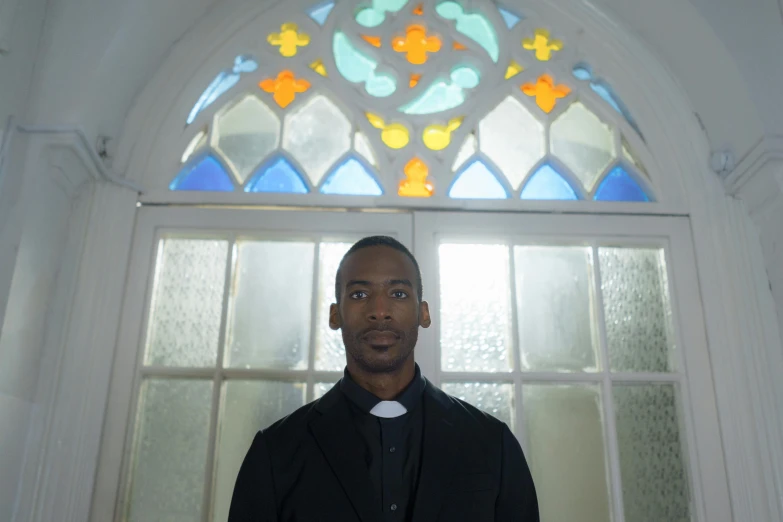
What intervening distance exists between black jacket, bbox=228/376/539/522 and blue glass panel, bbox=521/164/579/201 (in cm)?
113

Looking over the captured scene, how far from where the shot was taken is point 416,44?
99.7 inches

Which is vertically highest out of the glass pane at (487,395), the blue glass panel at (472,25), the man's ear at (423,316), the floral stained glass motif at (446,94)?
the blue glass panel at (472,25)

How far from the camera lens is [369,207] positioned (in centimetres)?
220

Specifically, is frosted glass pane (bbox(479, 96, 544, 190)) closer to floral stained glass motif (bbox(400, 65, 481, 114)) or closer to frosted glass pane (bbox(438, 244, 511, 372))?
floral stained glass motif (bbox(400, 65, 481, 114))

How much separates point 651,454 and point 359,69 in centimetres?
164

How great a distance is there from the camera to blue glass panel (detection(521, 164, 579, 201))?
2316 millimetres

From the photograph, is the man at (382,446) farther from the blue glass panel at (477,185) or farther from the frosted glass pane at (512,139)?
the frosted glass pane at (512,139)

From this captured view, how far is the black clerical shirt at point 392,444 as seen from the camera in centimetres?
124

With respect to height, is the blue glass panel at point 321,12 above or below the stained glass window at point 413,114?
above

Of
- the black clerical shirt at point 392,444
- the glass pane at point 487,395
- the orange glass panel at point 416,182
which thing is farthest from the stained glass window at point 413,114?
the black clerical shirt at point 392,444

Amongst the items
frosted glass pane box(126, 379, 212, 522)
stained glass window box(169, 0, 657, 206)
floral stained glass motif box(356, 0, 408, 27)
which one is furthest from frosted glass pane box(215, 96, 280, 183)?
frosted glass pane box(126, 379, 212, 522)

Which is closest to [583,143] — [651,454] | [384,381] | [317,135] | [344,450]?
[317,135]

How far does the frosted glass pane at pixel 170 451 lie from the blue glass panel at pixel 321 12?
1447mm

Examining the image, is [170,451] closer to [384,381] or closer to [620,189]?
[384,381]
